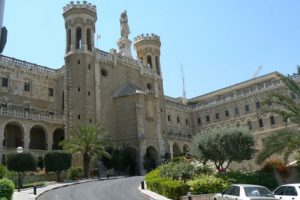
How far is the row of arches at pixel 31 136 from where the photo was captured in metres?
38.6

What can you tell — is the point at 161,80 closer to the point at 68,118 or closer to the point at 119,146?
the point at 119,146

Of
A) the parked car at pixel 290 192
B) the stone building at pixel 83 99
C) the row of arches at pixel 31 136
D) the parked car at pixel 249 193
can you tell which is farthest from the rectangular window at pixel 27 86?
the parked car at pixel 290 192

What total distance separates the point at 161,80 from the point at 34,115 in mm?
24022

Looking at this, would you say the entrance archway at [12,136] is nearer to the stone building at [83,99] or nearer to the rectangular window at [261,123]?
the stone building at [83,99]

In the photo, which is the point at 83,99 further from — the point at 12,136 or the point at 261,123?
the point at 261,123

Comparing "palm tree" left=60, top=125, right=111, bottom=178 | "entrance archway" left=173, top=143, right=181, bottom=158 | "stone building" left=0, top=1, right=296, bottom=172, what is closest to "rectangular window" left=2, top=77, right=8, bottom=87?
"stone building" left=0, top=1, right=296, bottom=172

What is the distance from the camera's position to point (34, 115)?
39969 millimetres

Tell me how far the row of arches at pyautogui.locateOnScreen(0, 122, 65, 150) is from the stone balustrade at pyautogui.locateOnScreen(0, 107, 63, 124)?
88 centimetres

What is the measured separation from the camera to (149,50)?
58.5 meters

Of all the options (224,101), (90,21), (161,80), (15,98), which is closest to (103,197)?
(15,98)

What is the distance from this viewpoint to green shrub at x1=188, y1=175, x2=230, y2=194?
1920cm

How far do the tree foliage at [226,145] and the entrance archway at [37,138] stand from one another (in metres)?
23.3

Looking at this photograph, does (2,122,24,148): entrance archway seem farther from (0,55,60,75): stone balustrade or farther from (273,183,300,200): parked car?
(273,183,300,200): parked car

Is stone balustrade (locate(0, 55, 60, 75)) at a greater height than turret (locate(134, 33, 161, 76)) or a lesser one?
lesser
